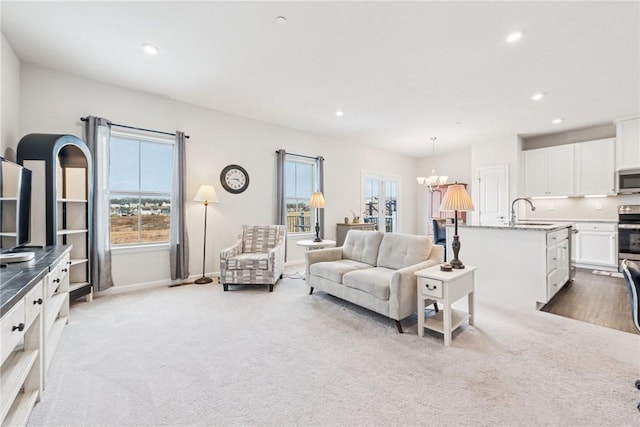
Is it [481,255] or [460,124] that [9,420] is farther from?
[460,124]

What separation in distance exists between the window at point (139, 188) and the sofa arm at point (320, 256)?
2310mm

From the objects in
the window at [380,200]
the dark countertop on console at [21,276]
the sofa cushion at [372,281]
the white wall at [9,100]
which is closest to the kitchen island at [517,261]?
the sofa cushion at [372,281]

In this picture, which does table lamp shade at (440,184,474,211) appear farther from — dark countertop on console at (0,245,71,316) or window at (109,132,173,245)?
window at (109,132,173,245)

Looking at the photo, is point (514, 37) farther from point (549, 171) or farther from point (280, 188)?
point (549, 171)

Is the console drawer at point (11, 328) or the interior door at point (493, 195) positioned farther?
the interior door at point (493, 195)

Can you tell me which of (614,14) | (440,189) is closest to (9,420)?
(614,14)

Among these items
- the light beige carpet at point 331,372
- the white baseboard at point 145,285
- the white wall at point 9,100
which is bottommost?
the light beige carpet at point 331,372

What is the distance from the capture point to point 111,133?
3.67 meters

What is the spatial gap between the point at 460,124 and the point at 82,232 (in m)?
6.22

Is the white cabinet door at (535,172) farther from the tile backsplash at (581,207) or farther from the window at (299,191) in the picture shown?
the window at (299,191)

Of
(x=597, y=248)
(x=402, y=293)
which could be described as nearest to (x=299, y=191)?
(x=402, y=293)

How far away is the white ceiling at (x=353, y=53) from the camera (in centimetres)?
231

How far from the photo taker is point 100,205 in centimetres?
344

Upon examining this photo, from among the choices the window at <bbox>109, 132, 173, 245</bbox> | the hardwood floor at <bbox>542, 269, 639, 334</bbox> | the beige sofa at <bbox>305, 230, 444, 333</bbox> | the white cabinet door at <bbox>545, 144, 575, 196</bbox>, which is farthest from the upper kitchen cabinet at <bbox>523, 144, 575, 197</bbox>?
the window at <bbox>109, 132, 173, 245</bbox>
